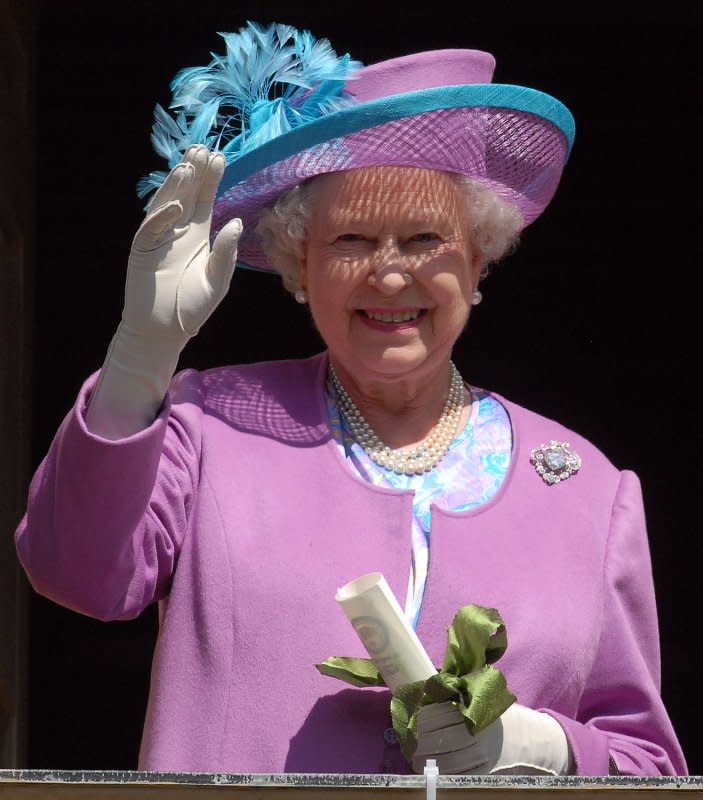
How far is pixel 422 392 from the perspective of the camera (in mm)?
3916

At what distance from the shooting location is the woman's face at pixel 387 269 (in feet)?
12.4

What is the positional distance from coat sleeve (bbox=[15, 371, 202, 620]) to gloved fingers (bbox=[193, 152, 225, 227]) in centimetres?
25

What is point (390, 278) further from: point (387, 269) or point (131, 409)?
point (131, 409)

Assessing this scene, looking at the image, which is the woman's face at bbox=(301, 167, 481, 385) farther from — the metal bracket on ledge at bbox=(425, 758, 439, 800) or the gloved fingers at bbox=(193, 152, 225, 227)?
the metal bracket on ledge at bbox=(425, 758, 439, 800)

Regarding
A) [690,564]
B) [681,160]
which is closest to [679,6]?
[681,160]

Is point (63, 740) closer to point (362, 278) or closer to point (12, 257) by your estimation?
point (12, 257)

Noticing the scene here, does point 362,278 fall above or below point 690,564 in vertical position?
Answer: above

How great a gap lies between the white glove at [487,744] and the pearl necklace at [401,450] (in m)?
0.47

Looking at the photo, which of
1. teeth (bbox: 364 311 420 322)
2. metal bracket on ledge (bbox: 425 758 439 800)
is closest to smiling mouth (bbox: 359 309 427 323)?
teeth (bbox: 364 311 420 322)

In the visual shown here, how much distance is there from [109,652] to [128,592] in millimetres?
1959

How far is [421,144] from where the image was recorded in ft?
12.4

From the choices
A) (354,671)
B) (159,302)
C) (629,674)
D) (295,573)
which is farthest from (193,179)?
(629,674)

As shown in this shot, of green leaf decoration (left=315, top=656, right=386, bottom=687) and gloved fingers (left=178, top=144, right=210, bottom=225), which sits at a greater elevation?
gloved fingers (left=178, top=144, right=210, bottom=225)

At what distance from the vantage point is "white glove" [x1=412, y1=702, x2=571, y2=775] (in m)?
3.44
